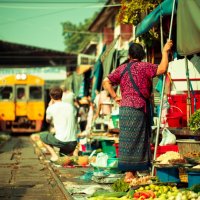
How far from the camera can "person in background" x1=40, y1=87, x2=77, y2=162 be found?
11.4 m

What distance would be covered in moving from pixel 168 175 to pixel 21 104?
21.8 metres

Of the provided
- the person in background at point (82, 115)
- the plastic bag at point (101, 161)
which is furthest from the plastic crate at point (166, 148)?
the person in background at point (82, 115)

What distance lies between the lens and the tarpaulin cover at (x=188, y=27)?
657 cm

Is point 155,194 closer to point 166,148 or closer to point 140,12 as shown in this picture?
point 166,148

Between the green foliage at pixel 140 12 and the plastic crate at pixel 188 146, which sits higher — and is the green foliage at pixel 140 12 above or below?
above

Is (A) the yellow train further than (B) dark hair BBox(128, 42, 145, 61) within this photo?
Yes

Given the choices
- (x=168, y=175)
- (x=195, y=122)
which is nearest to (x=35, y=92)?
(x=168, y=175)

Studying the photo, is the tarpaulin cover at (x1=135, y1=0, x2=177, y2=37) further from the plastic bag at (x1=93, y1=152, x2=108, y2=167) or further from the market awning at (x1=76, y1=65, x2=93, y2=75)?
the market awning at (x1=76, y1=65, x2=93, y2=75)

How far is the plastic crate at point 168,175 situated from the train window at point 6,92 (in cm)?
2191

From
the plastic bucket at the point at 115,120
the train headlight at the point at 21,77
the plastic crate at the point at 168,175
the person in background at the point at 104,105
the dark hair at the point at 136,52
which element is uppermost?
the train headlight at the point at 21,77

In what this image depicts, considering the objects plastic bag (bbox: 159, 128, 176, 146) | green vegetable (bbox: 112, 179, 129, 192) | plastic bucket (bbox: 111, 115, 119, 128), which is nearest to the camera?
green vegetable (bbox: 112, 179, 129, 192)

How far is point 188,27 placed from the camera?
266 inches

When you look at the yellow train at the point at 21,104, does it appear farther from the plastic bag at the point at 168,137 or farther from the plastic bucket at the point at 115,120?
the plastic bag at the point at 168,137

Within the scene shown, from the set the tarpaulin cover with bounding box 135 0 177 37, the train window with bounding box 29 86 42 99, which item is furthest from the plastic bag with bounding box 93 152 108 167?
the train window with bounding box 29 86 42 99
